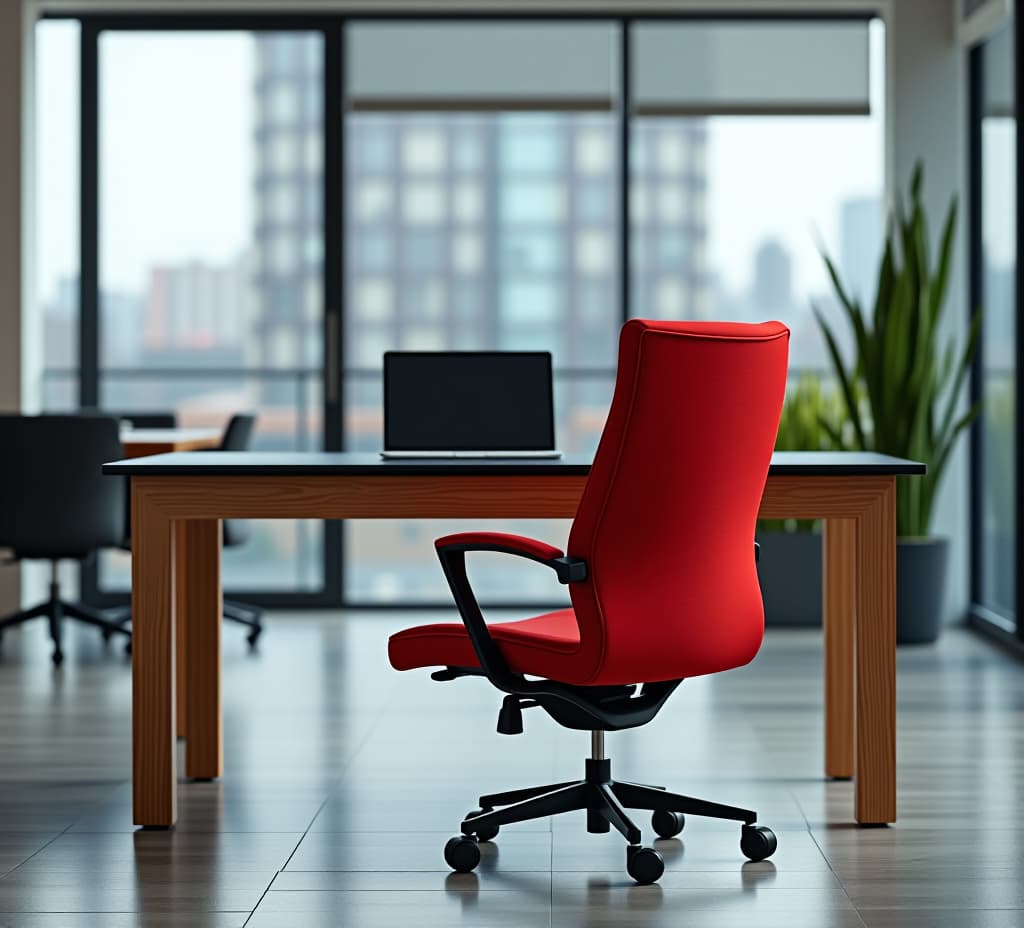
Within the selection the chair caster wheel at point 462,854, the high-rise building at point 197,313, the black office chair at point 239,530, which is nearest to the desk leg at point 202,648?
the chair caster wheel at point 462,854

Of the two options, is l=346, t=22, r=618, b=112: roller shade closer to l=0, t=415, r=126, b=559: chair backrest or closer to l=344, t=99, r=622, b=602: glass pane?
l=344, t=99, r=622, b=602: glass pane

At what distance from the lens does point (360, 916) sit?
270cm

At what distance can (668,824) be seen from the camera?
3156 mm

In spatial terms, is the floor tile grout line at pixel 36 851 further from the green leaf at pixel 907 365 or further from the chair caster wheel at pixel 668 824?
the green leaf at pixel 907 365

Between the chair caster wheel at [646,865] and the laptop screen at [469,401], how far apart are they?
1023 mm

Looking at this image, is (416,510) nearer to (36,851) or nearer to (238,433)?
(36,851)

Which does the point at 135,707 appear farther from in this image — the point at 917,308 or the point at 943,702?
the point at 917,308

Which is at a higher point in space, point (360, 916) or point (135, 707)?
point (135, 707)

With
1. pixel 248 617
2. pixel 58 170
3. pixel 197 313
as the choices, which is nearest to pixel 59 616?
pixel 248 617

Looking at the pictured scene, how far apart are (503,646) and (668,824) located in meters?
0.60

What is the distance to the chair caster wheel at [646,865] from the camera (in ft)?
9.33

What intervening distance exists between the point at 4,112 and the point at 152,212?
2.39 ft

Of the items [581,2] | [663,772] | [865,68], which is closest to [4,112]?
[581,2]

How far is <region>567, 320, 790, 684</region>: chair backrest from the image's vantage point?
2691mm
